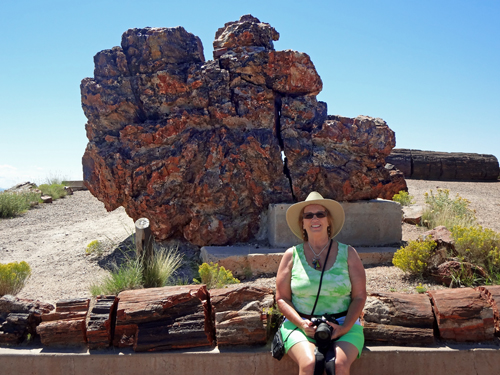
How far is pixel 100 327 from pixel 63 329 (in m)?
0.34

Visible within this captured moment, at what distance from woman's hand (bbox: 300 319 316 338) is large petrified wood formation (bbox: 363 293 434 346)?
80 cm

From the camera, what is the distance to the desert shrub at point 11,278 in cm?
482

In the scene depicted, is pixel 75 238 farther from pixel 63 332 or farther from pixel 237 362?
pixel 237 362

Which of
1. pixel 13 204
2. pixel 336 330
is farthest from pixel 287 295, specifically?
pixel 13 204

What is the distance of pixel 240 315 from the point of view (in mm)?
3467

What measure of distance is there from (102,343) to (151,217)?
3.40m

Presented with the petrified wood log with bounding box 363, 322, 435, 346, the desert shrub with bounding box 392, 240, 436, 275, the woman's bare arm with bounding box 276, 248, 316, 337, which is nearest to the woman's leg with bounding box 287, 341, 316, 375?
the woman's bare arm with bounding box 276, 248, 316, 337

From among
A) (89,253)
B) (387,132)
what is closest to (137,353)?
(89,253)

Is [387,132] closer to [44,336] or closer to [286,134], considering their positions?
[286,134]

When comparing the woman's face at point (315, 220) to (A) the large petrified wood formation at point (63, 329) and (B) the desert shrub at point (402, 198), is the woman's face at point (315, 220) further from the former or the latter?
(B) the desert shrub at point (402, 198)

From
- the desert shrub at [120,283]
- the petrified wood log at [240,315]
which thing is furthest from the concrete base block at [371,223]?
the petrified wood log at [240,315]

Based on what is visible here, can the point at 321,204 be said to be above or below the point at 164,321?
above

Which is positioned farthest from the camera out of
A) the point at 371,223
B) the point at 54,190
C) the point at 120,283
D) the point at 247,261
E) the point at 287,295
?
the point at 54,190

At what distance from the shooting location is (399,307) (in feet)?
11.8
